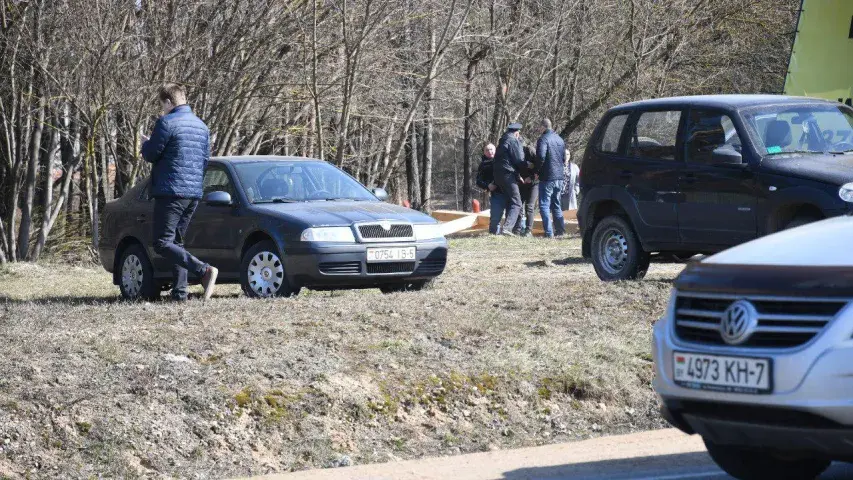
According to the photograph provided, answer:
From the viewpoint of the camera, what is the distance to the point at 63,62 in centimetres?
1973

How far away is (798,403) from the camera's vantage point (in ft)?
15.9

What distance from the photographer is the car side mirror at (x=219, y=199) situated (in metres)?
12.2

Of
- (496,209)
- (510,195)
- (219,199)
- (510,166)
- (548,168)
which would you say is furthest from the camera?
(496,209)

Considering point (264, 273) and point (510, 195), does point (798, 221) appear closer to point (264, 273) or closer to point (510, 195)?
point (264, 273)

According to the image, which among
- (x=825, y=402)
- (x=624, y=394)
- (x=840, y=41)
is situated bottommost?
(x=624, y=394)

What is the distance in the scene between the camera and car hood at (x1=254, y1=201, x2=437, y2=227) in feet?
38.4

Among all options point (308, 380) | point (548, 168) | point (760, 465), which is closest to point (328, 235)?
point (308, 380)

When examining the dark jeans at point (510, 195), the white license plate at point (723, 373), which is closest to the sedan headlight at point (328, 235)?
the white license plate at point (723, 373)

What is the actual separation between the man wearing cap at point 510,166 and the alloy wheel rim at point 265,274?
36.0 feet

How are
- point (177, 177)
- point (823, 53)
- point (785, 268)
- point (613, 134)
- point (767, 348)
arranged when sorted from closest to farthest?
1. point (767, 348)
2. point (785, 268)
3. point (177, 177)
4. point (613, 134)
5. point (823, 53)

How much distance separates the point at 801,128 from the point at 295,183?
15.4 ft

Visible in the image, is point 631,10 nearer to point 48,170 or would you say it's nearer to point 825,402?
point 48,170

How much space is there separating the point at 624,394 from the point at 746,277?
3.69m

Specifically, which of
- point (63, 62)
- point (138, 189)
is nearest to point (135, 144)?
point (63, 62)
